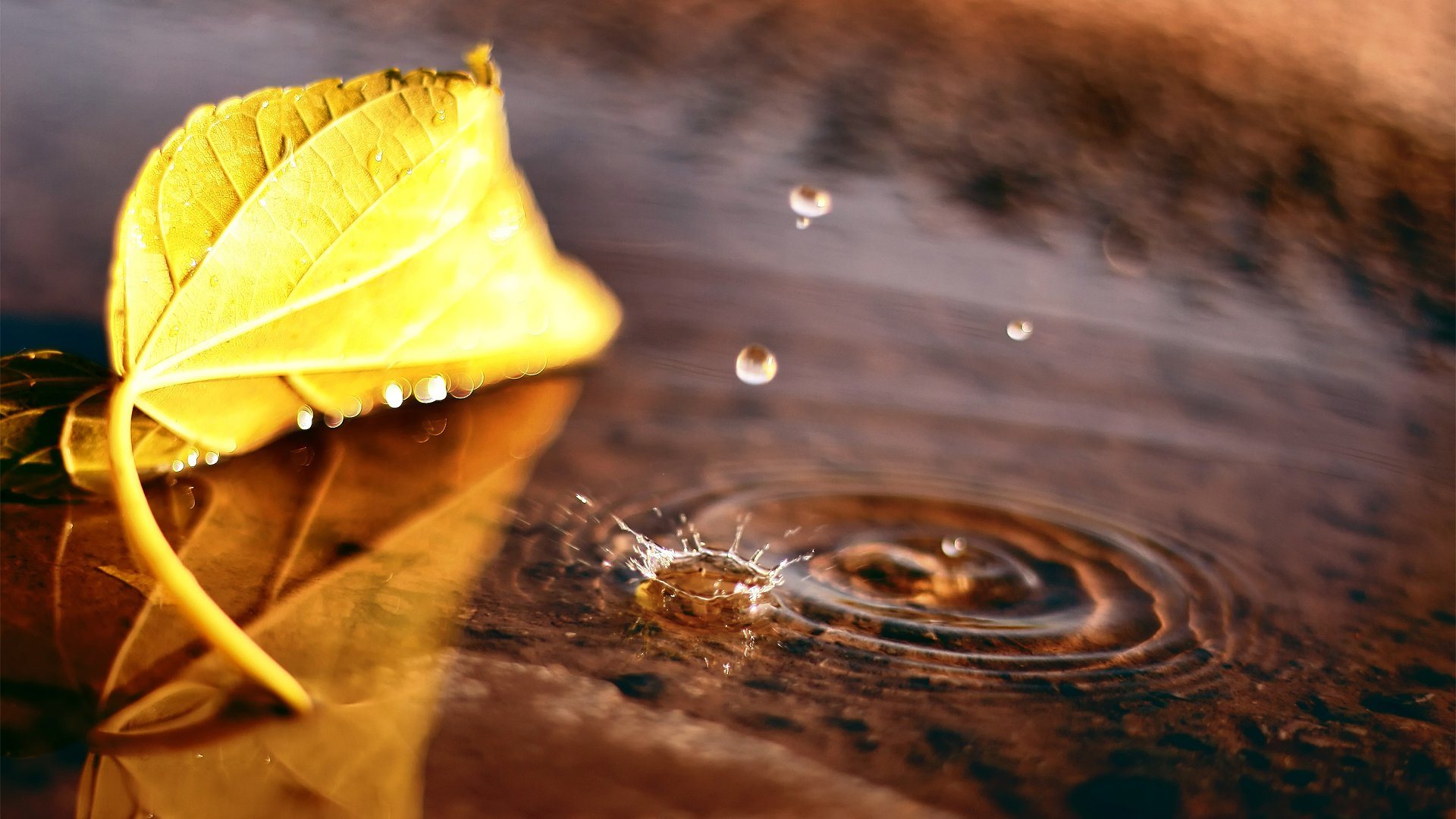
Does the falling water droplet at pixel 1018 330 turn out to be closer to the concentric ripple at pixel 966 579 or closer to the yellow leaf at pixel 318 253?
the concentric ripple at pixel 966 579

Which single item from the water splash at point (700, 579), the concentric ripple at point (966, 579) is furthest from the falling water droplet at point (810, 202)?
the water splash at point (700, 579)

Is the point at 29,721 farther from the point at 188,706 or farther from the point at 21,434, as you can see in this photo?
the point at 21,434

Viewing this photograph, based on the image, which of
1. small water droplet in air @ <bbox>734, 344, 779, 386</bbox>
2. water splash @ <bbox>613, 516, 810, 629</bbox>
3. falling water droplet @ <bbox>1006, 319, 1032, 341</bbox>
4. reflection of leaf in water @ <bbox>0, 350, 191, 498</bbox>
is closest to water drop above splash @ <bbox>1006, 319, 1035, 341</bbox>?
falling water droplet @ <bbox>1006, 319, 1032, 341</bbox>

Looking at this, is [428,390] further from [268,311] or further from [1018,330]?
[1018,330]

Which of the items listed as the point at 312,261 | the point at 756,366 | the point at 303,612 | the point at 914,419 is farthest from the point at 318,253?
the point at 914,419

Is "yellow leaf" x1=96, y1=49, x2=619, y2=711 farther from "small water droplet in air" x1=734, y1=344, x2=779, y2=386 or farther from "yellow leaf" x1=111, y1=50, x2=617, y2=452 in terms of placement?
"small water droplet in air" x1=734, y1=344, x2=779, y2=386

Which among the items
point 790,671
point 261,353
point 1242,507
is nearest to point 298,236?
point 261,353
